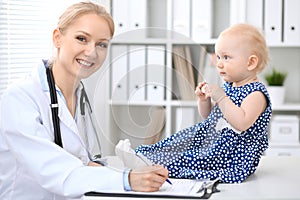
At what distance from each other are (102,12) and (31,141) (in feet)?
1.36

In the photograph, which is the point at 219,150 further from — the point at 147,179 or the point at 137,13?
the point at 137,13

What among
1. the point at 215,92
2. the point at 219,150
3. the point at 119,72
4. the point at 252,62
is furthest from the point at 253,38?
the point at 119,72

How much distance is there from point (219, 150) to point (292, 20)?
237 cm

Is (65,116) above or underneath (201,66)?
underneath

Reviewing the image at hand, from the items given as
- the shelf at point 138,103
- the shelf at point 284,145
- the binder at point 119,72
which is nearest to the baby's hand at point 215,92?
the shelf at point 138,103

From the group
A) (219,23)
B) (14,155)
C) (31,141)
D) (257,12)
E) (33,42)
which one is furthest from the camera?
(219,23)

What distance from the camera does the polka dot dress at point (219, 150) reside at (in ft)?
5.54

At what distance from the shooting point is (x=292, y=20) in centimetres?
386

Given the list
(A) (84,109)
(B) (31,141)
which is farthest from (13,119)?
(A) (84,109)

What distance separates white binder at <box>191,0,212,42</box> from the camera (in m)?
3.84

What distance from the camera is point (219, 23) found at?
4.13 metres

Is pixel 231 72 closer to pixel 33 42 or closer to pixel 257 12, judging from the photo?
pixel 33 42

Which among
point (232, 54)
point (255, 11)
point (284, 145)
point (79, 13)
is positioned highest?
point (255, 11)

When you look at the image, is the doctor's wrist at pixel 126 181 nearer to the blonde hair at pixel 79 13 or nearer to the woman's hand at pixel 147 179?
the woman's hand at pixel 147 179
